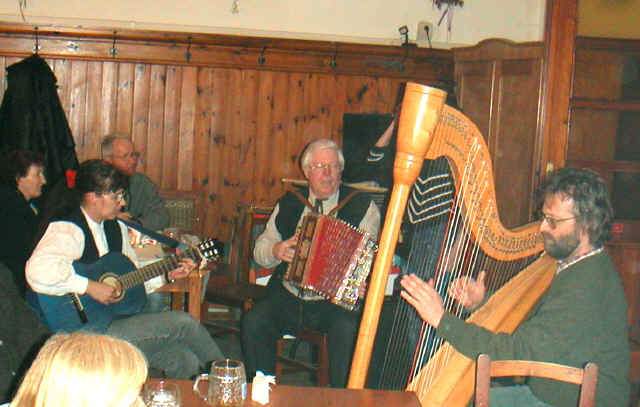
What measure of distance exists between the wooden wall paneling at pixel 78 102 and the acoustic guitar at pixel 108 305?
2.32m

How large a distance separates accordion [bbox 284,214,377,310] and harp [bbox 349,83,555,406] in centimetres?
30

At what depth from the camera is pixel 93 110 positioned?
18.5 feet

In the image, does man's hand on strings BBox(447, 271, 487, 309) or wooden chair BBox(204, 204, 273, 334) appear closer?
man's hand on strings BBox(447, 271, 487, 309)

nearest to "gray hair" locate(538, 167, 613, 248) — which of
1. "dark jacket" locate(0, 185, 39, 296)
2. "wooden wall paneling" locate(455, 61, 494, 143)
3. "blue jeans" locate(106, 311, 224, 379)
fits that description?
"blue jeans" locate(106, 311, 224, 379)

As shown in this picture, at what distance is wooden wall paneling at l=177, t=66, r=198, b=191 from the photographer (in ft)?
18.8

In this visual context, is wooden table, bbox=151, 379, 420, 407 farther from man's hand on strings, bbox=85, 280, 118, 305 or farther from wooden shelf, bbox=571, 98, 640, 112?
wooden shelf, bbox=571, 98, 640, 112

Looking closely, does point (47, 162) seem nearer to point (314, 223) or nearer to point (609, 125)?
point (314, 223)

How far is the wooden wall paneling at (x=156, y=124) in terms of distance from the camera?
571 cm

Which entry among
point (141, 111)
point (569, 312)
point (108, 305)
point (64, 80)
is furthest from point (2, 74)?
point (569, 312)

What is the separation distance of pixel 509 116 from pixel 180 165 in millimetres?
2332

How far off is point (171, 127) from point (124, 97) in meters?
0.39

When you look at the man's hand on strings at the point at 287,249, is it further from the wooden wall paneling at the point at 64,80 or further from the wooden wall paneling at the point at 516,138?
the wooden wall paneling at the point at 64,80

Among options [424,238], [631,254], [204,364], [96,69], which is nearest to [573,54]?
[631,254]

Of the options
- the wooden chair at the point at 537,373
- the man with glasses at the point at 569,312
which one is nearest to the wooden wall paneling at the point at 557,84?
the man with glasses at the point at 569,312
